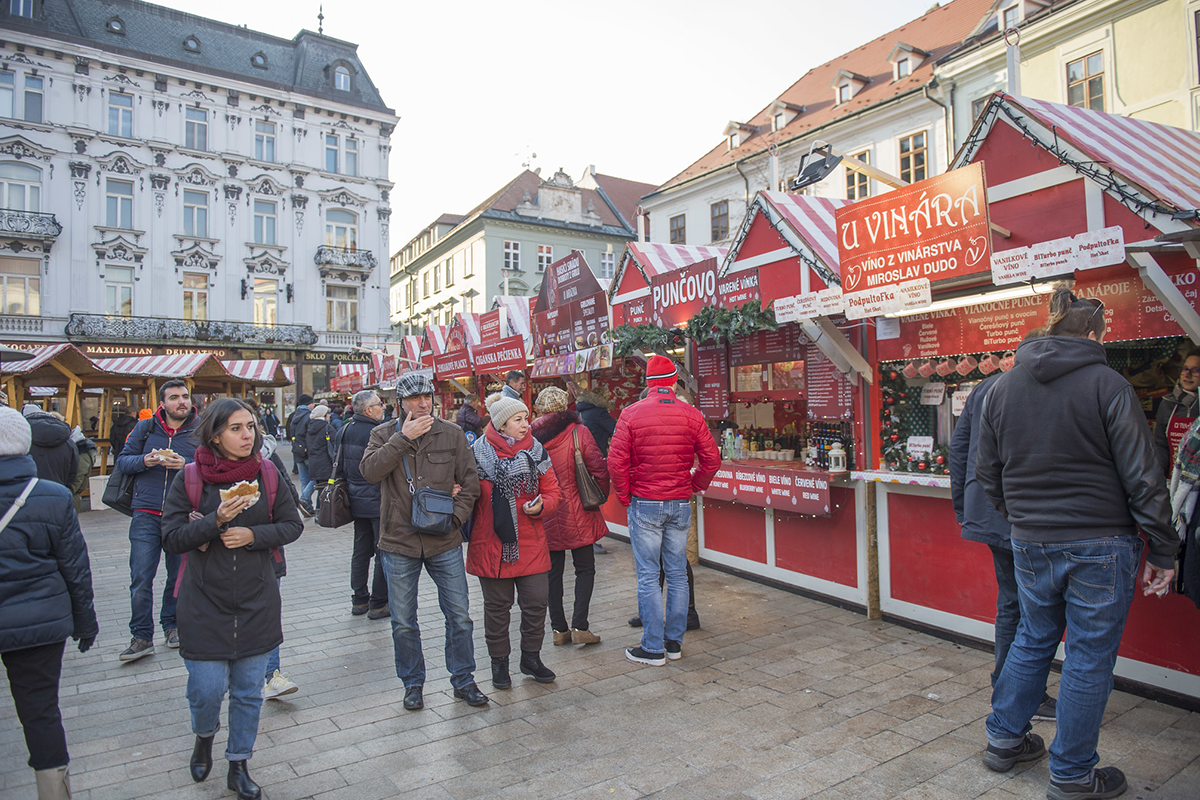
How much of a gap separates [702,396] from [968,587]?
3347 millimetres

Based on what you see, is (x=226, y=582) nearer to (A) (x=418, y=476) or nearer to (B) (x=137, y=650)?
(A) (x=418, y=476)

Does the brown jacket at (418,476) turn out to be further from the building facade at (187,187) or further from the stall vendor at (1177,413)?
the building facade at (187,187)

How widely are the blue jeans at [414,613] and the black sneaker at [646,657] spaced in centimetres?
108

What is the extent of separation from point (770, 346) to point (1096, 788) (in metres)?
4.22

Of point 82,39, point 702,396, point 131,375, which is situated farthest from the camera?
point 82,39

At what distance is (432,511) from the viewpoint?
3.78 metres

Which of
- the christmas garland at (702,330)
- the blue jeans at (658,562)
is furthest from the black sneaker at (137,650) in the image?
the christmas garland at (702,330)

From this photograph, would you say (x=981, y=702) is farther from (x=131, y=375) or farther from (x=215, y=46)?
(x=215, y=46)

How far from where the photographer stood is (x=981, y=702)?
12.3 feet

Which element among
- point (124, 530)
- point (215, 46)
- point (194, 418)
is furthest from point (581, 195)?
point (194, 418)

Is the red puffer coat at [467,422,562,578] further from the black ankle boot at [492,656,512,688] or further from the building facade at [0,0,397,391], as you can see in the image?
the building facade at [0,0,397,391]

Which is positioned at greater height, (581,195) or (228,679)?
(581,195)

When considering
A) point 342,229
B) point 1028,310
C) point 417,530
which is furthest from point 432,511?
point 342,229

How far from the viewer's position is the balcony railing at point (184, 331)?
91.6 ft
